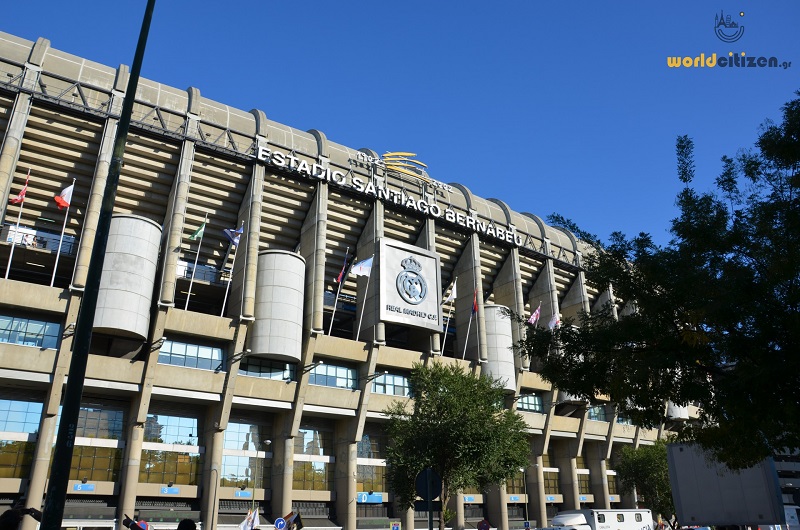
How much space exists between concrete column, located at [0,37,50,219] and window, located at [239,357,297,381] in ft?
59.2

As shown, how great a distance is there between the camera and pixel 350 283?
5553 centimetres

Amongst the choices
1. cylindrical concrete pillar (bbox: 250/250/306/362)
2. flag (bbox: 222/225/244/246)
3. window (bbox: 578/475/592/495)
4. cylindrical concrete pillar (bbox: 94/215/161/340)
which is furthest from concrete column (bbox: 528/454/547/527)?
cylindrical concrete pillar (bbox: 94/215/161/340)

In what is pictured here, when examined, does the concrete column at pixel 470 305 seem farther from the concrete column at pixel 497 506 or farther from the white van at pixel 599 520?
the white van at pixel 599 520

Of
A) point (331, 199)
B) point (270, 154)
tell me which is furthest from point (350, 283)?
point (270, 154)

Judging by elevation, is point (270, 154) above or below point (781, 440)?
above

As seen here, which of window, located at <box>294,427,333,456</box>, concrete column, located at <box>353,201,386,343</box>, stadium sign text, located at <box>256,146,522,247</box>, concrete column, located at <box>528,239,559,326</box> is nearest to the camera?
window, located at <box>294,427,333,456</box>

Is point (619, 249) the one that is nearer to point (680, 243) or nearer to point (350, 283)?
point (680, 243)

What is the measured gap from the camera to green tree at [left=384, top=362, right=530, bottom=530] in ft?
123

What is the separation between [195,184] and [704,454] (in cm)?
3951

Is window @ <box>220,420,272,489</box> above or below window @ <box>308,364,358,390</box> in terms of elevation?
below

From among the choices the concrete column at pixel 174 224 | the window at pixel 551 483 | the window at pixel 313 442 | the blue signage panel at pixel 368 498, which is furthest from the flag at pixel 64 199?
the window at pixel 551 483

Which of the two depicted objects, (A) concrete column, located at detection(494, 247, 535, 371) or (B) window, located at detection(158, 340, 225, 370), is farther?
(A) concrete column, located at detection(494, 247, 535, 371)

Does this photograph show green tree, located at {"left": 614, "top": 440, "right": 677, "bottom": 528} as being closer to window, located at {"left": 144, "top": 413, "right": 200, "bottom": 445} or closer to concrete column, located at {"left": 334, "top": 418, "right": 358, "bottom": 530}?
concrete column, located at {"left": 334, "top": 418, "right": 358, "bottom": 530}

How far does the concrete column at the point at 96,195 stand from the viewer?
125ft
